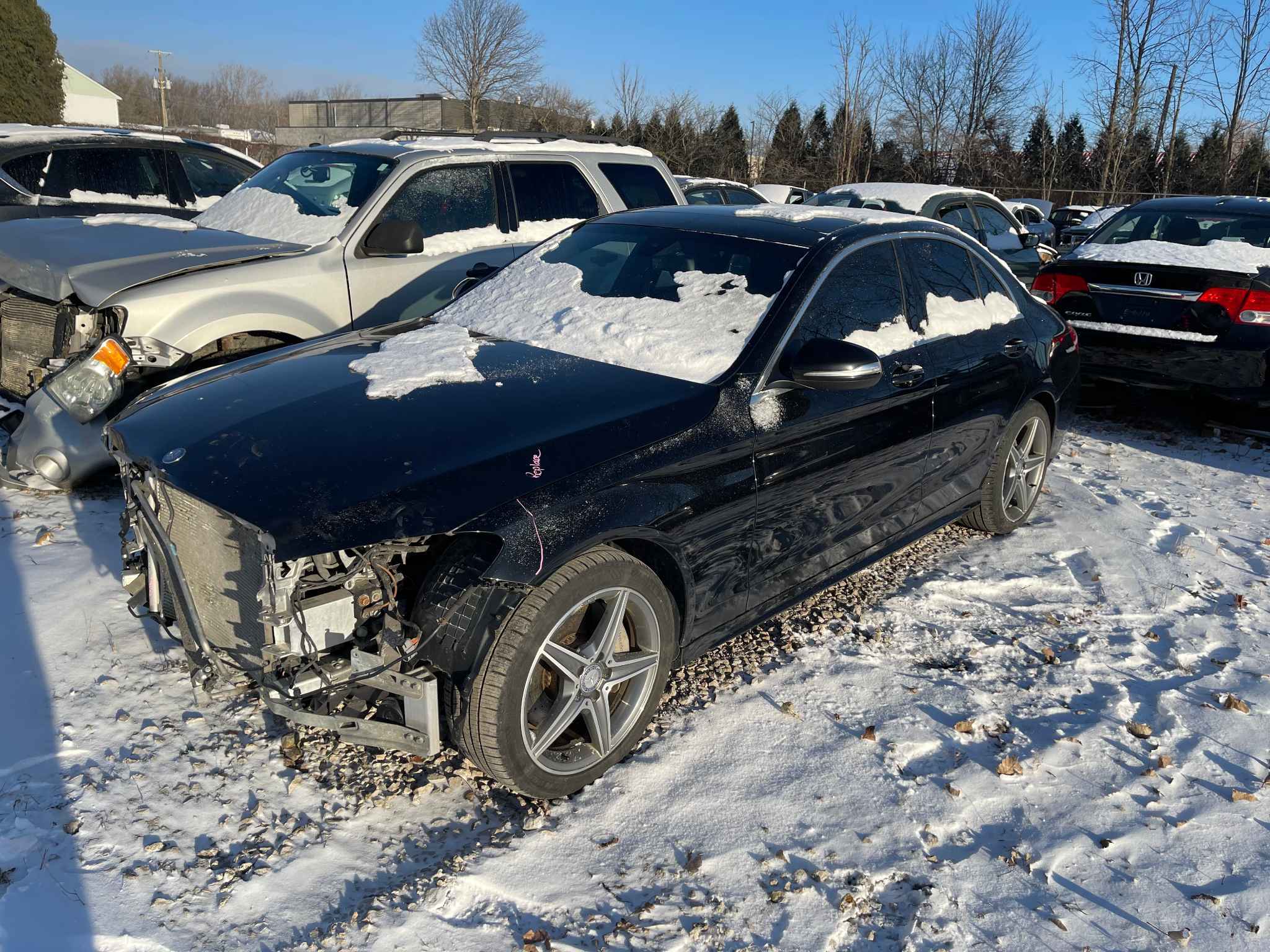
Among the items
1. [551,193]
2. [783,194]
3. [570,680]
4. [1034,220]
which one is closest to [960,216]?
[1034,220]

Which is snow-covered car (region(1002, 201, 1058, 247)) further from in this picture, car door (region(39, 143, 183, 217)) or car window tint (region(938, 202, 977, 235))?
car door (region(39, 143, 183, 217))

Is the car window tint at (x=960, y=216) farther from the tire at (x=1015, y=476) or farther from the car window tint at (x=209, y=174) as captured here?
the car window tint at (x=209, y=174)

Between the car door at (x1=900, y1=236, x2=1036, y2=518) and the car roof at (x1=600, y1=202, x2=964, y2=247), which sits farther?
the car door at (x1=900, y1=236, x2=1036, y2=518)

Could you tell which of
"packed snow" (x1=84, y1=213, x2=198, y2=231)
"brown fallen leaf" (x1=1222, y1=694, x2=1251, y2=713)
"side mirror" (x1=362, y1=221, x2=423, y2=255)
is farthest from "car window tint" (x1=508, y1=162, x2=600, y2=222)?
"brown fallen leaf" (x1=1222, y1=694, x2=1251, y2=713)

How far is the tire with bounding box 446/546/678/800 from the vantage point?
281 cm

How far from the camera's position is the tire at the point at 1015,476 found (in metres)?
5.21

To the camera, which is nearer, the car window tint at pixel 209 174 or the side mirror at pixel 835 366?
the side mirror at pixel 835 366

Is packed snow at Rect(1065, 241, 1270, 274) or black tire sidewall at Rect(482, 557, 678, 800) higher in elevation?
packed snow at Rect(1065, 241, 1270, 274)

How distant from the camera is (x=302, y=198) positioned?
21.2 feet

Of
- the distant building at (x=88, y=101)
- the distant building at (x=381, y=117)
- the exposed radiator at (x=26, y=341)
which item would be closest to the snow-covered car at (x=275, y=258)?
the exposed radiator at (x=26, y=341)

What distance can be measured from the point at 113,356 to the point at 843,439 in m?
3.62

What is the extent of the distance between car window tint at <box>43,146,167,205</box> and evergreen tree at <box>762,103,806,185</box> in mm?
26825

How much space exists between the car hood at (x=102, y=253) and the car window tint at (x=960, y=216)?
754cm

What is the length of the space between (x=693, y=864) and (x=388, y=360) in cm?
212
